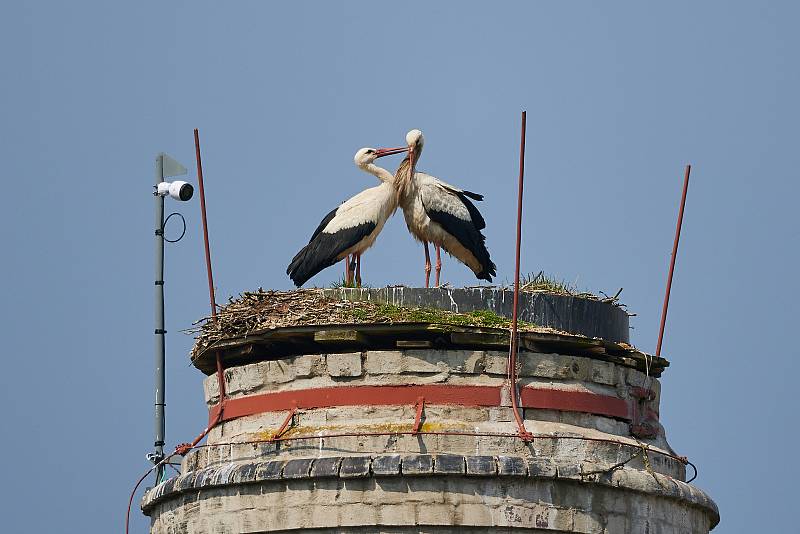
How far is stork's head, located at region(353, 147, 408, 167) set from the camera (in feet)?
85.7

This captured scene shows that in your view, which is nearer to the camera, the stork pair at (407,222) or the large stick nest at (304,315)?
the large stick nest at (304,315)

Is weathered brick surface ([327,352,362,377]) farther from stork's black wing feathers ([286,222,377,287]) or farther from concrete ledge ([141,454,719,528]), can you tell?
stork's black wing feathers ([286,222,377,287])

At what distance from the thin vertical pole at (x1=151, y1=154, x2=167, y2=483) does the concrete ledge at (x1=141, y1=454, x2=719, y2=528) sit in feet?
4.94

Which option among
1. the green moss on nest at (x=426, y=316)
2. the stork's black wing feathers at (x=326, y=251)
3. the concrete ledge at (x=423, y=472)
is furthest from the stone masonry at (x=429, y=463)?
the stork's black wing feathers at (x=326, y=251)

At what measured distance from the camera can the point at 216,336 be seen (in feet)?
78.0

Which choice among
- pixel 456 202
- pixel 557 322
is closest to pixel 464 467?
pixel 557 322

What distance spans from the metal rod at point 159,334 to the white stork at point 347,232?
1.59 metres

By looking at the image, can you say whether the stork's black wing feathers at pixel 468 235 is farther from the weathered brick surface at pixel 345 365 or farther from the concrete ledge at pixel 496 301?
the weathered brick surface at pixel 345 365

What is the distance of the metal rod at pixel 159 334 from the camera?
24.8 meters

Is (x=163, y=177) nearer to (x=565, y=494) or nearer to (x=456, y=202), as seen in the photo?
(x=456, y=202)

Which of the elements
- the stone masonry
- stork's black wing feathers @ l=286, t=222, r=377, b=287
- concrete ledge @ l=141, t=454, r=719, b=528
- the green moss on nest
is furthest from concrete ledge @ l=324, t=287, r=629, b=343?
concrete ledge @ l=141, t=454, r=719, b=528

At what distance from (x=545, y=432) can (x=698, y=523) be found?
8.62 feet

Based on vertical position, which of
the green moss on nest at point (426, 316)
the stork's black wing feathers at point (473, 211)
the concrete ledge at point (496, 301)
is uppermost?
the stork's black wing feathers at point (473, 211)

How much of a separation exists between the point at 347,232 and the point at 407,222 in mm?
1075
